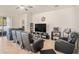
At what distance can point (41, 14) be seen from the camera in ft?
9.87

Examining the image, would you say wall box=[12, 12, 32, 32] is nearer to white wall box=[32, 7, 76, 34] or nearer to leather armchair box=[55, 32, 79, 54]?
white wall box=[32, 7, 76, 34]

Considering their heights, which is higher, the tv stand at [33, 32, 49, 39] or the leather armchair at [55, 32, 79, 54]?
the tv stand at [33, 32, 49, 39]

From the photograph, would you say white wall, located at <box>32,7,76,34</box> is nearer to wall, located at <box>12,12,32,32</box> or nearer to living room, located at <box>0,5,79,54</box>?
living room, located at <box>0,5,79,54</box>

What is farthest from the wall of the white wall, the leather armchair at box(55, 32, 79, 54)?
the leather armchair at box(55, 32, 79, 54)

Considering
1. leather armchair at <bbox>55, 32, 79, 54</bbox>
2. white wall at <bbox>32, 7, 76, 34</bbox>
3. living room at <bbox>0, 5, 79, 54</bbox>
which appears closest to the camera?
leather armchair at <bbox>55, 32, 79, 54</bbox>

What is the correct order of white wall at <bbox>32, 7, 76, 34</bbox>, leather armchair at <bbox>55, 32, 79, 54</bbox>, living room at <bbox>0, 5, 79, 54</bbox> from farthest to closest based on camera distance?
1. white wall at <bbox>32, 7, 76, 34</bbox>
2. living room at <bbox>0, 5, 79, 54</bbox>
3. leather armchair at <bbox>55, 32, 79, 54</bbox>

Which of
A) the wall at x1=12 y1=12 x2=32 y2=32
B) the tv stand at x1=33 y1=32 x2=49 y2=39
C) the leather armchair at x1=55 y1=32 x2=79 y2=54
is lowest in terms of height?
the leather armchair at x1=55 y1=32 x2=79 y2=54

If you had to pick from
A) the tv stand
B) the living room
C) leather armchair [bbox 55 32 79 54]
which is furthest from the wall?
leather armchair [bbox 55 32 79 54]

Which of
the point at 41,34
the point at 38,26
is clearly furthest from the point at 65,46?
the point at 38,26

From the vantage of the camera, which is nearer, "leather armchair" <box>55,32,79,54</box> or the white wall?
"leather armchair" <box>55,32,79,54</box>
